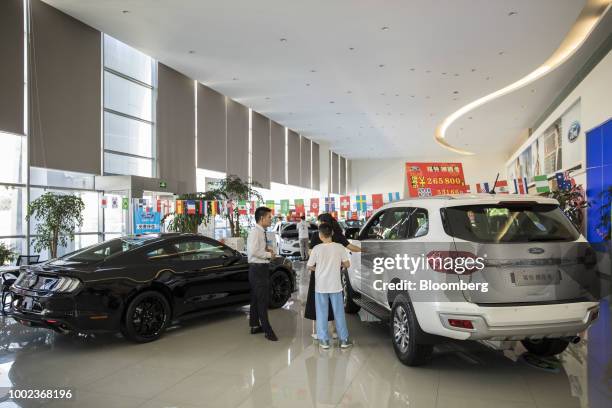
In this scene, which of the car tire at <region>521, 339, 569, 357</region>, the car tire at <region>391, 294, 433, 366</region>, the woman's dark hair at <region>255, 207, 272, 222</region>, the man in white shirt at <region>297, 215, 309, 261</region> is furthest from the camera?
the man in white shirt at <region>297, 215, 309, 261</region>

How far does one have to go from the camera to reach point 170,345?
4.61 metres

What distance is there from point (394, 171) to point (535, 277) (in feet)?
98.9

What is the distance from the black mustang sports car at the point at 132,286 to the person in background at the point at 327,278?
1.65m

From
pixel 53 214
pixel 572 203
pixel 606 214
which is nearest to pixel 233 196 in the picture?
pixel 53 214

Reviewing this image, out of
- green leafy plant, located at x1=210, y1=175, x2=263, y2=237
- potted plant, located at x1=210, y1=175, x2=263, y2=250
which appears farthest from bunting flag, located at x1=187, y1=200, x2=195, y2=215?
green leafy plant, located at x1=210, y1=175, x2=263, y2=237

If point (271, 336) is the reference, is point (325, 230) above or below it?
above

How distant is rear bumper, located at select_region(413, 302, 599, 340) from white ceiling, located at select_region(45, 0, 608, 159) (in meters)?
6.86

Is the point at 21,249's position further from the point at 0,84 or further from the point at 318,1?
the point at 318,1

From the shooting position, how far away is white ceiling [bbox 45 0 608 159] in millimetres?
8531

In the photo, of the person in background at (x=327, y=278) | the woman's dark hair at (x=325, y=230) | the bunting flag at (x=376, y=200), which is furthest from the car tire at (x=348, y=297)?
the bunting flag at (x=376, y=200)

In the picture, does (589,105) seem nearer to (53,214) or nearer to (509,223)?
(509,223)

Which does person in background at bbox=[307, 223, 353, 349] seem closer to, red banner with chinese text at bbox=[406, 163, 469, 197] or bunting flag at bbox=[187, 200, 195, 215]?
red banner with chinese text at bbox=[406, 163, 469, 197]

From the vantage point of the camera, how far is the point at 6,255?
24.2 ft

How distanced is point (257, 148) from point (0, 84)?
35.5ft
